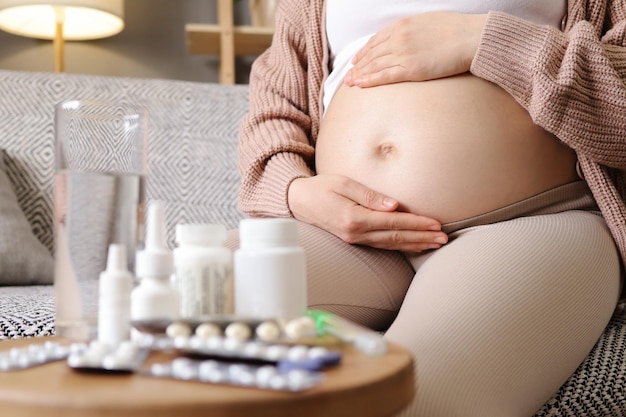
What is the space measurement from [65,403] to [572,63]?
2.22 feet

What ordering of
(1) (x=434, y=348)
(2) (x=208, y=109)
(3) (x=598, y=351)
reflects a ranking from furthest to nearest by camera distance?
1. (2) (x=208, y=109)
2. (3) (x=598, y=351)
3. (1) (x=434, y=348)

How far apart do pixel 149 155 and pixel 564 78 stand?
0.94 m

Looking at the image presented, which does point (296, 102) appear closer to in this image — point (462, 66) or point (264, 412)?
point (462, 66)

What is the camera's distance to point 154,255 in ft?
1.58

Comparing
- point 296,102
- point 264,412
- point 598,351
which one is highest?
point 296,102

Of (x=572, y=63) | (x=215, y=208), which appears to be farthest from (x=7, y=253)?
(x=572, y=63)

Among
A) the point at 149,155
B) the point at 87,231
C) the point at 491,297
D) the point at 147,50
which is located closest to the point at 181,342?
the point at 87,231

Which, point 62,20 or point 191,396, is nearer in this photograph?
point 191,396

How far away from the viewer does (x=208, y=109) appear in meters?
1.63

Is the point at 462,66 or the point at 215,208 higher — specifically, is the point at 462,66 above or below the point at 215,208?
above

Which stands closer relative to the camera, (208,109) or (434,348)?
(434,348)

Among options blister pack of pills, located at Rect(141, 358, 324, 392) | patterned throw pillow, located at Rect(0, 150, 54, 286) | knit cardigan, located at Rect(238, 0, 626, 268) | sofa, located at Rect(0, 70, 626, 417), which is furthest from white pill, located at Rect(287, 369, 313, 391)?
patterned throw pillow, located at Rect(0, 150, 54, 286)

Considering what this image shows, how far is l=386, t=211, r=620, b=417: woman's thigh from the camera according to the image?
62cm

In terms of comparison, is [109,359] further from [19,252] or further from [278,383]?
[19,252]
